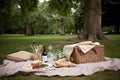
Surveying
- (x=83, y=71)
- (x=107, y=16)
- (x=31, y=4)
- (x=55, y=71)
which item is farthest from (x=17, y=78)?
(x=107, y=16)

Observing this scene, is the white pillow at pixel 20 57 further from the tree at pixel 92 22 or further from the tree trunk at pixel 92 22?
the tree trunk at pixel 92 22

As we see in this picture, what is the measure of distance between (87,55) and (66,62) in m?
0.73

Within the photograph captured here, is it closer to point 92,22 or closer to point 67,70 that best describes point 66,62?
point 67,70

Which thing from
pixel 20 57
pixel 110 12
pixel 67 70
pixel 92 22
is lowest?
pixel 67 70

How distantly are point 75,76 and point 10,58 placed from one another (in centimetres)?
263

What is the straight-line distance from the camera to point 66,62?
6.20 meters

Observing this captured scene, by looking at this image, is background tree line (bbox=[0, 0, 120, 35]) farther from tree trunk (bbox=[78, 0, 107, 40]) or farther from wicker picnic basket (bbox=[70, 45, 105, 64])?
wicker picnic basket (bbox=[70, 45, 105, 64])

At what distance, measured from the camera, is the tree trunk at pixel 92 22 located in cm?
1625

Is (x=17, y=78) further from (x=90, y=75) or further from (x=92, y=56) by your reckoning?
(x=92, y=56)

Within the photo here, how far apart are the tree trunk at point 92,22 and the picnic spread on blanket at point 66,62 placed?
29.9 ft

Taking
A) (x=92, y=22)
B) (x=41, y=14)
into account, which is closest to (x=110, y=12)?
(x=41, y=14)

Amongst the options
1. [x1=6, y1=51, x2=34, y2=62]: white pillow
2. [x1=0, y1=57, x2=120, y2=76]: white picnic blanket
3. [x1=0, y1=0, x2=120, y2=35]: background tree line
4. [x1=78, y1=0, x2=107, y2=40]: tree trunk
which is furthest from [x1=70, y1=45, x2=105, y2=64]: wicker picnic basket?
[x1=0, y1=0, x2=120, y2=35]: background tree line

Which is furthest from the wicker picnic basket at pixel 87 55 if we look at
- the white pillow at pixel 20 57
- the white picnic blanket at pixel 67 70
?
the white pillow at pixel 20 57

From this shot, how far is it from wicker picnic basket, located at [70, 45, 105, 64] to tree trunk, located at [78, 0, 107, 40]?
30.4ft
